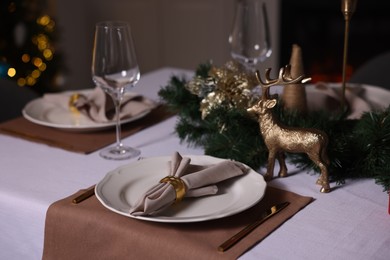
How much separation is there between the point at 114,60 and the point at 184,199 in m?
0.33

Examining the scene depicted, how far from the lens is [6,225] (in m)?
1.00

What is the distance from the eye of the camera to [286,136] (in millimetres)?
972

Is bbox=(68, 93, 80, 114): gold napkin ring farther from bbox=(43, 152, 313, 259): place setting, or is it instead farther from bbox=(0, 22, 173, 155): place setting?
bbox=(43, 152, 313, 259): place setting

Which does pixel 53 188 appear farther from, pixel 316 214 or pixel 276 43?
pixel 276 43

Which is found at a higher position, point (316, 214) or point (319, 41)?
point (316, 214)

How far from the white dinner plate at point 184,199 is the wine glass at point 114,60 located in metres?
0.14

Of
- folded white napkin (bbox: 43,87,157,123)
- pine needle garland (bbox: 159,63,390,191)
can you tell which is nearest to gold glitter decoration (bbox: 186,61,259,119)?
pine needle garland (bbox: 159,63,390,191)

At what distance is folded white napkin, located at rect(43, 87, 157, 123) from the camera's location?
133 centimetres

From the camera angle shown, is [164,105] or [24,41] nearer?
Result: [164,105]

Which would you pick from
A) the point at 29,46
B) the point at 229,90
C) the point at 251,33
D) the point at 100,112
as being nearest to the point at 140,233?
the point at 229,90

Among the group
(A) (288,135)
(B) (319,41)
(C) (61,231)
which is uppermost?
(A) (288,135)

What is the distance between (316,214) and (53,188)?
413 millimetres

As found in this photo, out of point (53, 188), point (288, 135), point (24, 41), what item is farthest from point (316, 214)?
point (24, 41)

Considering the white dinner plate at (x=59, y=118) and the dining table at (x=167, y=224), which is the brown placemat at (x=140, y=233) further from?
the white dinner plate at (x=59, y=118)
